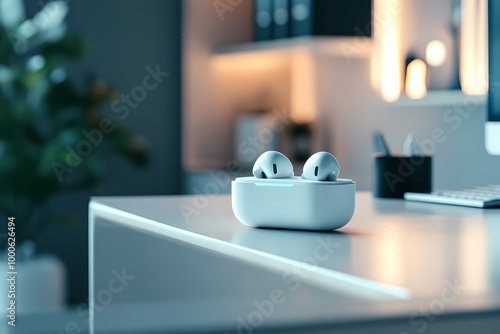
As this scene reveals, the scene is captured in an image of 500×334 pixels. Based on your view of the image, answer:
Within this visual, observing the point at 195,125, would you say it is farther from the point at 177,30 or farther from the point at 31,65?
the point at 31,65

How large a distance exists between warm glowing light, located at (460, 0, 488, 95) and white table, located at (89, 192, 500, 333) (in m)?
0.56

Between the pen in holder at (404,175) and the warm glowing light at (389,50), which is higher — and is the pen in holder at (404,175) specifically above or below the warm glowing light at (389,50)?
below

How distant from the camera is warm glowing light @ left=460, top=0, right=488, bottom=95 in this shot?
67.4 inches

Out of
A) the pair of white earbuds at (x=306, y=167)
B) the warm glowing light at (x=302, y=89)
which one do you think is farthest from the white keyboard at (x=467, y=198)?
the warm glowing light at (x=302, y=89)

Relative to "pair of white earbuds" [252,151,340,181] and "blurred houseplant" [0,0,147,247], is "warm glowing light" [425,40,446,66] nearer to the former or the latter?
"pair of white earbuds" [252,151,340,181]

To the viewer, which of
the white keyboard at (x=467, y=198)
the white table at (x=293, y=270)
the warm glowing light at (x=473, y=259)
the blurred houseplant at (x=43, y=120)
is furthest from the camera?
the blurred houseplant at (x=43, y=120)

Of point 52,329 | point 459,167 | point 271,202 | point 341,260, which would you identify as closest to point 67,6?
point 459,167

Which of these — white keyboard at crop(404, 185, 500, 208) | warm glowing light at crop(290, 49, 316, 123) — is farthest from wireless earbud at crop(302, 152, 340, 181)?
warm glowing light at crop(290, 49, 316, 123)

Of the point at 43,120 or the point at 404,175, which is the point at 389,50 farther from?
the point at 43,120

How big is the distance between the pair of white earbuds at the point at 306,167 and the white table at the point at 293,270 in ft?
0.23

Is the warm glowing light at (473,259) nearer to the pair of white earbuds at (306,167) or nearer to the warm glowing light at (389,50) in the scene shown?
the pair of white earbuds at (306,167)

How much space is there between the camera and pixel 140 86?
305 centimetres

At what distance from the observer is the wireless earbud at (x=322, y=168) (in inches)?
31.8

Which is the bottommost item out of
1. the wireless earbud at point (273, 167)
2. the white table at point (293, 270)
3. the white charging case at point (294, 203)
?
the white table at point (293, 270)
